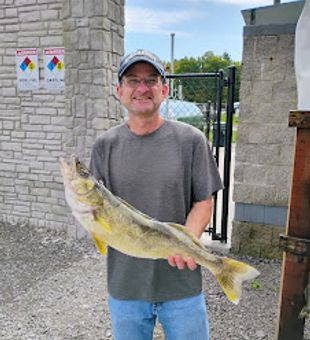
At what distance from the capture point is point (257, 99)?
433cm

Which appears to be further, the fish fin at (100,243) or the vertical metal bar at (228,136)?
the vertical metal bar at (228,136)

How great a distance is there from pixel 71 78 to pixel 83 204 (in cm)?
406

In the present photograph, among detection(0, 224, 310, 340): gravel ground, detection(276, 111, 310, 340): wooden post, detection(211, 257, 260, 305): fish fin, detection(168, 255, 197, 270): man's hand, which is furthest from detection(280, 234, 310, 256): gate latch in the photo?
detection(0, 224, 310, 340): gravel ground

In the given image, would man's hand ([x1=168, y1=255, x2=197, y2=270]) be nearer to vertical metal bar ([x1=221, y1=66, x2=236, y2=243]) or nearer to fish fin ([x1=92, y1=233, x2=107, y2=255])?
fish fin ([x1=92, y1=233, x2=107, y2=255])

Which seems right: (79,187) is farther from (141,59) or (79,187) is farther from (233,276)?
(233,276)

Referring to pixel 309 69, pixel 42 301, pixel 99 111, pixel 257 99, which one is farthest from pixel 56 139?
pixel 309 69

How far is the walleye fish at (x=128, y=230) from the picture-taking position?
5.11ft

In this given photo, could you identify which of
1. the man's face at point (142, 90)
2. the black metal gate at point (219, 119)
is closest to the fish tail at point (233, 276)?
the man's face at point (142, 90)

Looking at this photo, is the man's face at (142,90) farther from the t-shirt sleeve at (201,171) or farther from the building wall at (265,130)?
the building wall at (265,130)

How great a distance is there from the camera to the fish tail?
1.77 m

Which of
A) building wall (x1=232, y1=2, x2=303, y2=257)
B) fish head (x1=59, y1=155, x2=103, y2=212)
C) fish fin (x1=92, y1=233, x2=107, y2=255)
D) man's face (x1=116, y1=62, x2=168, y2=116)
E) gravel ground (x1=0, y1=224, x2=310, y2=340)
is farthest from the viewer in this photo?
building wall (x1=232, y1=2, x2=303, y2=257)

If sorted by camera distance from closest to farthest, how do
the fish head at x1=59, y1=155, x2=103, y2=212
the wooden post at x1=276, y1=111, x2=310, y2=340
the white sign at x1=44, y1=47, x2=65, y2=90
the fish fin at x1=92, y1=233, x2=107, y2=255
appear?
1. the fish head at x1=59, y1=155, x2=103, y2=212
2. the fish fin at x1=92, y1=233, x2=107, y2=255
3. the wooden post at x1=276, y1=111, x2=310, y2=340
4. the white sign at x1=44, y1=47, x2=65, y2=90

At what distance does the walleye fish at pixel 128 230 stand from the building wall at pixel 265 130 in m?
2.77

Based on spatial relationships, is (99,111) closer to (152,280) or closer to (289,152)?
(289,152)
